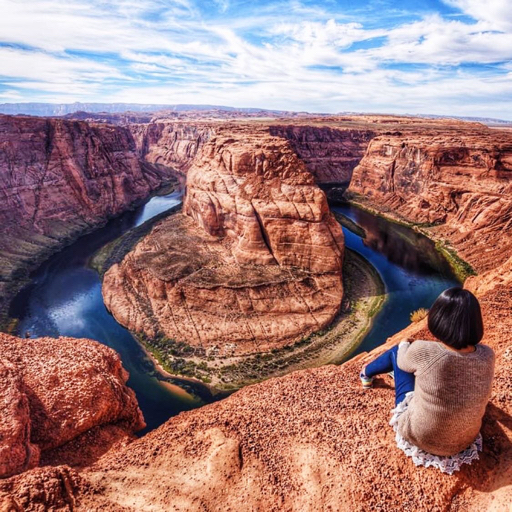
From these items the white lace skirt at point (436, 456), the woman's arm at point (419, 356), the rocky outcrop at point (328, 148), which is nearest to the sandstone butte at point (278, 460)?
the white lace skirt at point (436, 456)

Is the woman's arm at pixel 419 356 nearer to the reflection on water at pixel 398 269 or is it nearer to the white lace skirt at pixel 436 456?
the white lace skirt at pixel 436 456

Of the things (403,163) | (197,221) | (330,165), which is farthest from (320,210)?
(330,165)

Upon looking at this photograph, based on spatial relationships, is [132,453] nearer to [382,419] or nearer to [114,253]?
[382,419]

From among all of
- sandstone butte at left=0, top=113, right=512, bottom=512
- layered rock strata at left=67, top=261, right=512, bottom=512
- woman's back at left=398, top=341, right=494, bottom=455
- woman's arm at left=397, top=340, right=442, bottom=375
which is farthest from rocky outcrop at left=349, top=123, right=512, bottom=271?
woman's arm at left=397, top=340, right=442, bottom=375

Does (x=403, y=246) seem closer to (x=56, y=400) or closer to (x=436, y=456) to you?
(x=436, y=456)

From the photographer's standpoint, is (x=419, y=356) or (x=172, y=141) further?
(x=172, y=141)

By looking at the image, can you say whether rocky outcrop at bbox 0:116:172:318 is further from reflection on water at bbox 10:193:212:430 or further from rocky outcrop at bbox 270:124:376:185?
rocky outcrop at bbox 270:124:376:185

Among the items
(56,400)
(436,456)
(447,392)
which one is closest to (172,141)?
(56,400)

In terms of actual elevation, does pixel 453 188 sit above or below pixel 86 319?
above
